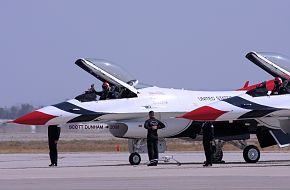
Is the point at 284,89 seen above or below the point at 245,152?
above

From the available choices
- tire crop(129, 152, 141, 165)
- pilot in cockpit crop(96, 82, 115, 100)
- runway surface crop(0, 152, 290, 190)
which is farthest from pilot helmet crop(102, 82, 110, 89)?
runway surface crop(0, 152, 290, 190)

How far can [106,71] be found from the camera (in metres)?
30.2

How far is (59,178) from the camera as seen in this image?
2122 cm

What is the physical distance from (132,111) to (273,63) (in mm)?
4457

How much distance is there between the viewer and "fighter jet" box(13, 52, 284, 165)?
28478mm

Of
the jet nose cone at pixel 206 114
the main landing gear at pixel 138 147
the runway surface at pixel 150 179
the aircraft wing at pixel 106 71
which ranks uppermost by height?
the aircraft wing at pixel 106 71

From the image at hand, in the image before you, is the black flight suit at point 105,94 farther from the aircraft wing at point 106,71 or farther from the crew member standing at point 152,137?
the crew member standing at point 152,137

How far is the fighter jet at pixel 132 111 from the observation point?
93.4ft

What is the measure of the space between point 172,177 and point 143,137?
7.93 metres

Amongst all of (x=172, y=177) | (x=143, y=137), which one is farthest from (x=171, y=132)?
(x=172, y=177)

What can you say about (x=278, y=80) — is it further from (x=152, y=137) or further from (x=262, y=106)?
(x=152, y=137)

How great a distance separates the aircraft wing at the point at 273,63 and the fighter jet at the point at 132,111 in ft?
1.25

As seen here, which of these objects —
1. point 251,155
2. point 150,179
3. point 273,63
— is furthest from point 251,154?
point 150,179

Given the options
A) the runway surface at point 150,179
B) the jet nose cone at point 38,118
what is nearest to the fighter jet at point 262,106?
the runway surface at point 150,179
